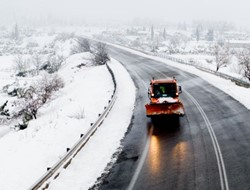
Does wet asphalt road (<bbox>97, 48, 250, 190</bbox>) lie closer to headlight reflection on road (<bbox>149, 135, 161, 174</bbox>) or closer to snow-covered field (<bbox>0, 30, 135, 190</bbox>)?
headlight reflection on road (<bbox>149, 135, 161, 174</bbox>)

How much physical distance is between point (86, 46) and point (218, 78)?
1761 inches

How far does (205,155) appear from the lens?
1420cm

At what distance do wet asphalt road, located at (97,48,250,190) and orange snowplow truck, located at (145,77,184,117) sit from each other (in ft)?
2.35

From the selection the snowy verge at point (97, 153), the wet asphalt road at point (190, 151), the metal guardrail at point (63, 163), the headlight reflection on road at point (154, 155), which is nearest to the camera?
the metal guardrail at point (63, 163)

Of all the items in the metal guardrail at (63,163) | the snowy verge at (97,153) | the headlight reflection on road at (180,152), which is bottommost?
the snowy verge at (97,153)

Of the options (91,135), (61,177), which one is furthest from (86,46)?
(61,177)

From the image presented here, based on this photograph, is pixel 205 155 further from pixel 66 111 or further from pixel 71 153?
pixel 66 111

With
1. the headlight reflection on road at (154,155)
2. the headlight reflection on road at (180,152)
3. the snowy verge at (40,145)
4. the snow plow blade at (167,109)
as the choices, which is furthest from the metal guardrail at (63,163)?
the headlight reflection on road at (180,152)

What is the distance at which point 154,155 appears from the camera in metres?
14.4

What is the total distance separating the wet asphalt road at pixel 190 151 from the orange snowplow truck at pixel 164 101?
0.72m

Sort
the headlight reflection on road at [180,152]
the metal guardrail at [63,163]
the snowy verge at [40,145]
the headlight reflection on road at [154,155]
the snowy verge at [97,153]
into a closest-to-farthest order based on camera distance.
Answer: the metal guardrail at [63,163], the snowy verge at [97,153], the snowy verge at [40,145], the headlight reflection on road at [154,155], the headlight reflection on road at [180,152]

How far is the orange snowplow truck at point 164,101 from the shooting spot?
18.8 metres

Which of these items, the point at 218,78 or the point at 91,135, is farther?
the point at 218,78

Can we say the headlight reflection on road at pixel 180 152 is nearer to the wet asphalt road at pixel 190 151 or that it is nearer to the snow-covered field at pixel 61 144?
the wet asphalt road at pixel 190 151
